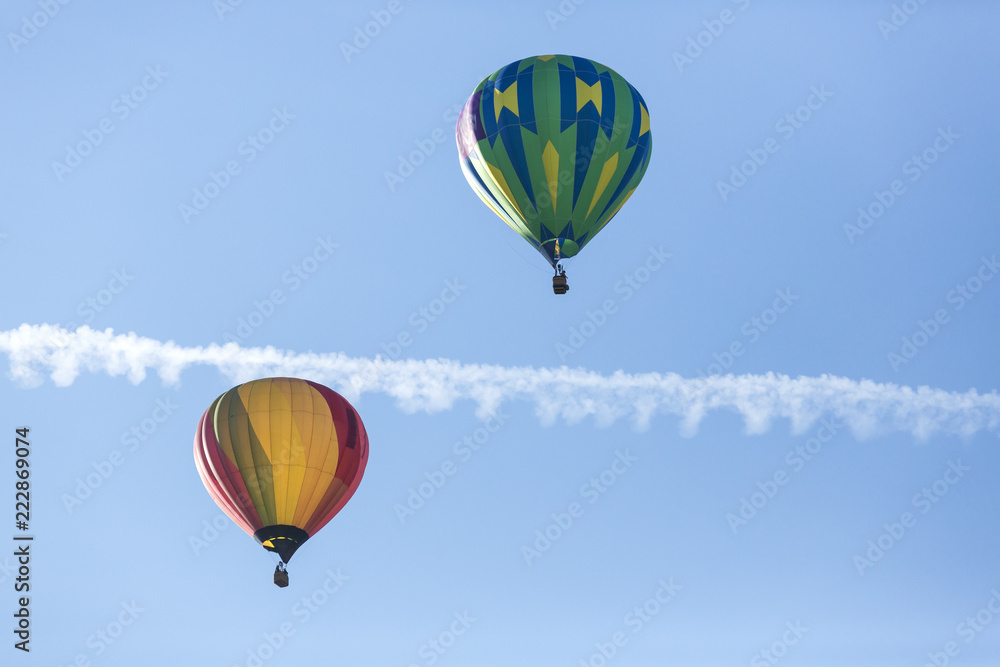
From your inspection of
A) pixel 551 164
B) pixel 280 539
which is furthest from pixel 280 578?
pixel 551 164

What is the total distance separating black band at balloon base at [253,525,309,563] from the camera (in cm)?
3884

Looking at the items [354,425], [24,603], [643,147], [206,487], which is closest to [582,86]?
[643,147]

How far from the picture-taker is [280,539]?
3884 cm

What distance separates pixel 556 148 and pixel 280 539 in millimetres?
10716

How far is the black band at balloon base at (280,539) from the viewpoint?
3884cm

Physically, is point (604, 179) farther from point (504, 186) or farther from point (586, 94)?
point (504, 186)

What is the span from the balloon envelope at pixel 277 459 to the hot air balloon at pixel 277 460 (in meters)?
0.02

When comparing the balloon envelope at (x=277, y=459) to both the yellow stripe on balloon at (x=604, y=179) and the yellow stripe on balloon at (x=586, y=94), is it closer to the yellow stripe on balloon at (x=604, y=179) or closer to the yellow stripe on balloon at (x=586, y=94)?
the yellow stripe on balloon at (x=604, y=179)

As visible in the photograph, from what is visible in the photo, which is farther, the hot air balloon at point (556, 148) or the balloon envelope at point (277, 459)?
the hot air balloon at point (556, 148)

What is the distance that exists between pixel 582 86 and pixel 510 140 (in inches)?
83.1

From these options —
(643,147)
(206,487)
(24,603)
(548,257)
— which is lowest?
(24,603)

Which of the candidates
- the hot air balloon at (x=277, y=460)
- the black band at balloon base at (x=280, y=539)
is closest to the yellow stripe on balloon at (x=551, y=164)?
the hot air balloon at (x=277, y=460)

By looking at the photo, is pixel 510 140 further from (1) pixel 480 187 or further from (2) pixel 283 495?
(2) pixel 283 495

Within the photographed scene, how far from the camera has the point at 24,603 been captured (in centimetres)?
3831
